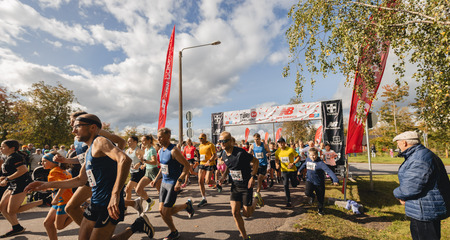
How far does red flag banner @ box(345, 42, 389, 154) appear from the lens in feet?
20.0

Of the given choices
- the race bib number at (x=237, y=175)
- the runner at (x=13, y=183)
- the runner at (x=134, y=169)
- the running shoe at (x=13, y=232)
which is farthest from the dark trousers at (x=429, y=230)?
the running shoe at (x=13, y=232)

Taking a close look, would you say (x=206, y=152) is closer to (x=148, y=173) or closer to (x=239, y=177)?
(x=148, y=173)

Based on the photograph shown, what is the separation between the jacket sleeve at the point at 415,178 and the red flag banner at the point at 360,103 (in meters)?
4.30

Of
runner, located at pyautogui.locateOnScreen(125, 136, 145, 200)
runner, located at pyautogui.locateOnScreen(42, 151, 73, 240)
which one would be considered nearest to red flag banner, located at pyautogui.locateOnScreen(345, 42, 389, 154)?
runner, located at pyautogui.locateOnScreen(125, 136, 145, 200)

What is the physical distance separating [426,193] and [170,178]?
4077 mm

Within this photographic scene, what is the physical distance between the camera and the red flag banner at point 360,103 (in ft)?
20.0

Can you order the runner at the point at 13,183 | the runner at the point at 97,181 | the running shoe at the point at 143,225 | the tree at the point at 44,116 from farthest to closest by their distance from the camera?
the tree at the point at 44,116, the runner at the point at 13,183, the running shoe at the point at 143,225, the runner at the point at 97,181

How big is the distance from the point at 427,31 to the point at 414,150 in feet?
15.3

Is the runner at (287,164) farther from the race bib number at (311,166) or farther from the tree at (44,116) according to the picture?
the tree at (44,116)

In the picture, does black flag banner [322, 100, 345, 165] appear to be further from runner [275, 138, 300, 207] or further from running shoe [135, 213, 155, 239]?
running shoe [135, 213, 155, 239]

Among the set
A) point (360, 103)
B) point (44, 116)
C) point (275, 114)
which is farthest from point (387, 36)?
point (44, 116)

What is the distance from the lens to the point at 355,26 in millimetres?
6055

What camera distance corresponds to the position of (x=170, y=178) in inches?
167

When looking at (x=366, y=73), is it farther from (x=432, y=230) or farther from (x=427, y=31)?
(x=432, y=230)
